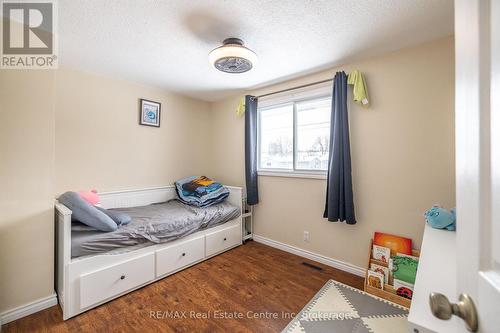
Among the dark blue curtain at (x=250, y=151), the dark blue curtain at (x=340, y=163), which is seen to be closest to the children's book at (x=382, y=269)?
the dark blue curtain at (x=340, y=163)

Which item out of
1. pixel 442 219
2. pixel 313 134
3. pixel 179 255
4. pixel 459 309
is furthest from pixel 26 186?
pixel 442 219

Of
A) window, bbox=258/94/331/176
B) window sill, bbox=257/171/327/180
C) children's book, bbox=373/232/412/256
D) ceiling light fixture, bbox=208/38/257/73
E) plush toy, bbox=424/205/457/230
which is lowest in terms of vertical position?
children's book, bbox=373/232/412/256

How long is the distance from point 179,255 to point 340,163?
6.52ft

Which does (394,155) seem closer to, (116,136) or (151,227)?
(151,227)

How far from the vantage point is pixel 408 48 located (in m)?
2.02

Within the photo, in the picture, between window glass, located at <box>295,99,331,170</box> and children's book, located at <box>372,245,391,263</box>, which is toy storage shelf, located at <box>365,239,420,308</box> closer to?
children's book, located at <box>372,245,391,263</box>

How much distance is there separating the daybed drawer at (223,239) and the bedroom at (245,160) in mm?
21

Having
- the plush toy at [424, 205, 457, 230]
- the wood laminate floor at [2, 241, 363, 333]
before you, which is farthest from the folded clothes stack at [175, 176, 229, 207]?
the plush toy at [424, 205, 457, 230]

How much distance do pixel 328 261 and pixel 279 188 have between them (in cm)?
105

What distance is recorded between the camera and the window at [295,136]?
2649 mm

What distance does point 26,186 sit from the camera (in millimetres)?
1689

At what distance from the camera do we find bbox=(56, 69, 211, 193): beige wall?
246 centimetres

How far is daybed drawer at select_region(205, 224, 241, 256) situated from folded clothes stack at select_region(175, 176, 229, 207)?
1.43 ft

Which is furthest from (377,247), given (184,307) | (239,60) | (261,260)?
(239,60)
